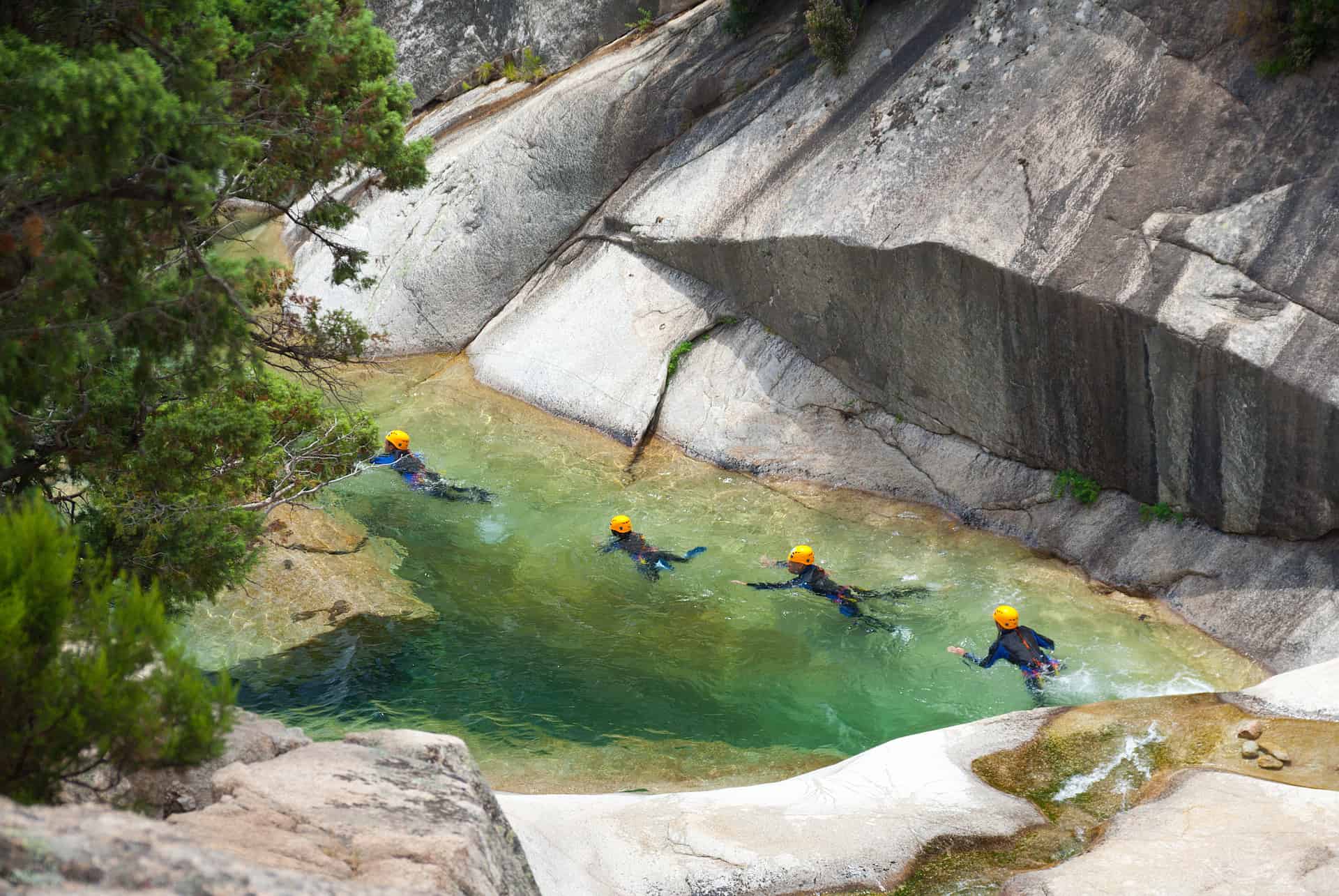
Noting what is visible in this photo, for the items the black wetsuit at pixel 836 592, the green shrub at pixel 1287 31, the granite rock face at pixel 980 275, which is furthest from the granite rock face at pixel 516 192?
the black wetsuit at pixel 836 592

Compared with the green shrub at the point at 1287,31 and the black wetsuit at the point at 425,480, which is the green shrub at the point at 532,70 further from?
the green shrub at the point at 1287,31

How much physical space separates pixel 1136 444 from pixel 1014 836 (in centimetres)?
674

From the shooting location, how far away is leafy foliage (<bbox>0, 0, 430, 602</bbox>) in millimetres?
6285

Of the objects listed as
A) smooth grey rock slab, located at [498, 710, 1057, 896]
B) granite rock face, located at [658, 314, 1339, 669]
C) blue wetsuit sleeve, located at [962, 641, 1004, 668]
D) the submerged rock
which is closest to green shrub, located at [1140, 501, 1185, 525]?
granite rock face, located at [658, 314, 1339, 669]

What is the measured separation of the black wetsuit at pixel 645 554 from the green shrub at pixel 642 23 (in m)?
13.3

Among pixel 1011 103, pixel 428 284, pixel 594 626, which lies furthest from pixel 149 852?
pixel 428 284

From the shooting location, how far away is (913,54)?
54.7ft

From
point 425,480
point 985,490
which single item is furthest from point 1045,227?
point 425,480

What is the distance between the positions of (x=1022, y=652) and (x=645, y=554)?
5107mm

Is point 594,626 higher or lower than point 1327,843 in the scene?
lower

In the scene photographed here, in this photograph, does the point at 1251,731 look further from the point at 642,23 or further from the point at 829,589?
the point at 642,23

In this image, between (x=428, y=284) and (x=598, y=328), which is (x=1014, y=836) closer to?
(x=598, y=328)

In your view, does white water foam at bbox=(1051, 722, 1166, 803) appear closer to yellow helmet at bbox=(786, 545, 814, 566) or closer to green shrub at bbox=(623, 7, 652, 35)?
yellow helmet at bbox=(786, 545, 814, 566)

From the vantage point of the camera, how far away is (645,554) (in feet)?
48.1
